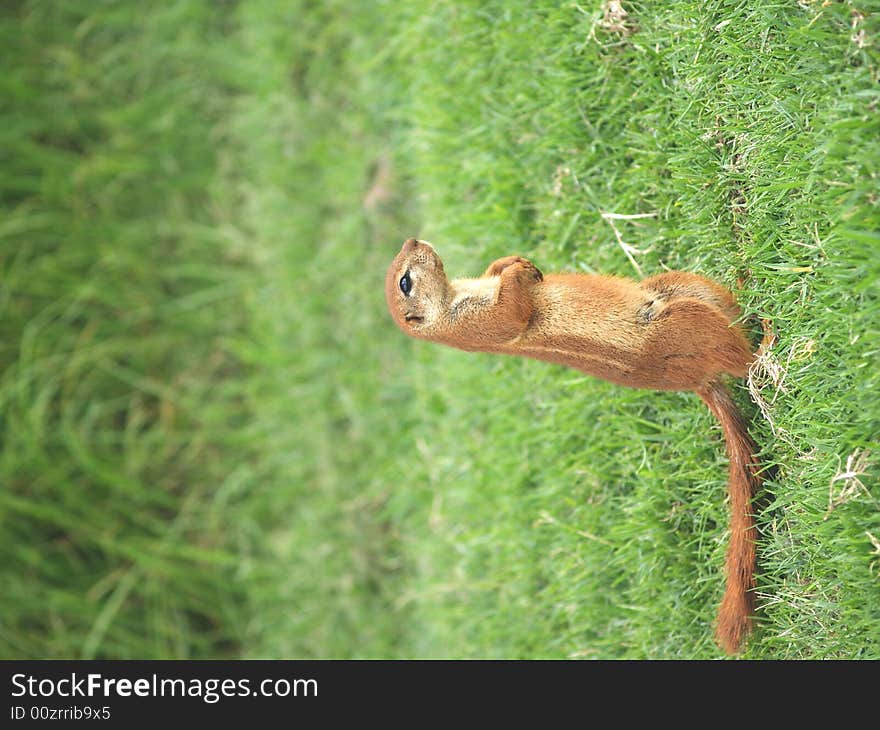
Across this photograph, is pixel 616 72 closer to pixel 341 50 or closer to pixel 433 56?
pixel 433 56

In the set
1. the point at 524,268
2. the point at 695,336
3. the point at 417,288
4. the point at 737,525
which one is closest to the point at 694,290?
the point at 695,336

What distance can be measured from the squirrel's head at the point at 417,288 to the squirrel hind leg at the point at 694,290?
1.50ft

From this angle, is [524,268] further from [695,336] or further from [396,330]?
[396,330]

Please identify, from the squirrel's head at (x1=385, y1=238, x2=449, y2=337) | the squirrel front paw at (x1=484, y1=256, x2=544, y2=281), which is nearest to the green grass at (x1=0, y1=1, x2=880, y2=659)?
the squirrel front paw at (x1=484, y1=256, x2=544, y2=281)

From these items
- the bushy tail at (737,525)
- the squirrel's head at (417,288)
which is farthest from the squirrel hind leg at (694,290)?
the squirrel's head at (417,288)

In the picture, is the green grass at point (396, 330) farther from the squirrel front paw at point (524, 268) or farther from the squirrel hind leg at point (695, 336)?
the squirrel front paw at point (524, 268)

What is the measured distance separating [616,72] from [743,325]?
0.80 m

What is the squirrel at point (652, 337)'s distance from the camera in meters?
1.93

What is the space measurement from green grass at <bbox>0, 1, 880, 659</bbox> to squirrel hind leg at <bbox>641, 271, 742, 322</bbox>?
6cm

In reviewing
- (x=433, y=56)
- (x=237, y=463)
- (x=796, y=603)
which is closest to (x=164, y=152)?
(x=237, y=463)

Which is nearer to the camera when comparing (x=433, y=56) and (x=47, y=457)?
(x=433, y=56)

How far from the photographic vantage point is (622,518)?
2529mm

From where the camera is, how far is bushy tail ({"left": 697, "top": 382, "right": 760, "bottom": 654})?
1.95m

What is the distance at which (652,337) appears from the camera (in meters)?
1.92
